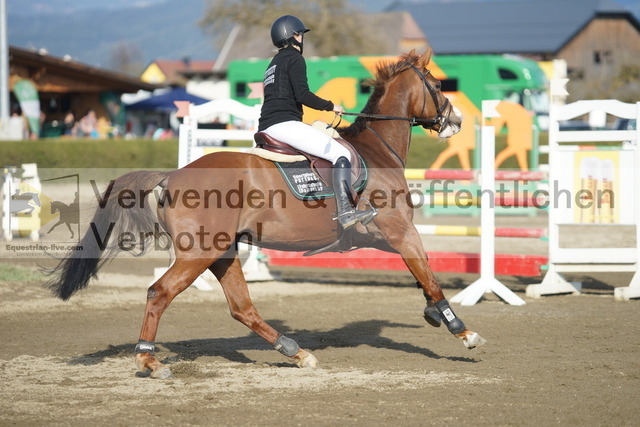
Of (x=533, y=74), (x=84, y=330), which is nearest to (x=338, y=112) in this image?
(x=84, y=330)

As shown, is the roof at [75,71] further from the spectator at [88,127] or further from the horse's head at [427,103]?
the horse's head at [427,103]

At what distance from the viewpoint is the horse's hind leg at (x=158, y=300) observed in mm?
5996

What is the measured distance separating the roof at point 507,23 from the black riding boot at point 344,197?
218ft

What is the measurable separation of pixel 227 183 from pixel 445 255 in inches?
205

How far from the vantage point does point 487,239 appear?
9.68 m

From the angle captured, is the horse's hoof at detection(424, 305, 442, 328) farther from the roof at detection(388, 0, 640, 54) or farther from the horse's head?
the roof at detection(388, 0, 640, 54)

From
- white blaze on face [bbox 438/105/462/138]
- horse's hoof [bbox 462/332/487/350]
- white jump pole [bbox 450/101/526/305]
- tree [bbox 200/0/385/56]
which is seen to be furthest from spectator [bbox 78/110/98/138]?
horse's hoof [bbox 462/332/487/350]

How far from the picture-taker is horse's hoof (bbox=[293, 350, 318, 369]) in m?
6.32

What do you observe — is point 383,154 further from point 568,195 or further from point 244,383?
point 568,195

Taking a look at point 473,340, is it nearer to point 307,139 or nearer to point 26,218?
point 307,139

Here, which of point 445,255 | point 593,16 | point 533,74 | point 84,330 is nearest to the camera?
point 84,330

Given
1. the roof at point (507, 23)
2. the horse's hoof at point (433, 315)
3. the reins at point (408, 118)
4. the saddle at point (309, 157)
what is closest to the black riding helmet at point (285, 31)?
the saddle at point (309, 157)

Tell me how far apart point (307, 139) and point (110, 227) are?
176 cm

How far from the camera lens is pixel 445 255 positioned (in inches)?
425
